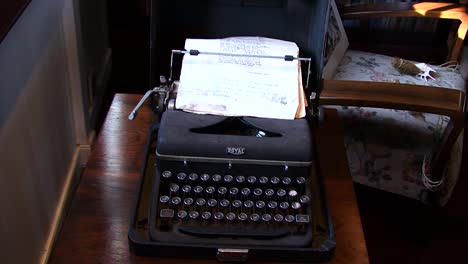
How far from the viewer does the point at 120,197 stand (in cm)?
125

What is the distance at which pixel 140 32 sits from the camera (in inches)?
111

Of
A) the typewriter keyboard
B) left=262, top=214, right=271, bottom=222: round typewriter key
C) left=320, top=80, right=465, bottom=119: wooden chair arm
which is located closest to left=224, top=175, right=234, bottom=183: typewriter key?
the typewriter keyboard

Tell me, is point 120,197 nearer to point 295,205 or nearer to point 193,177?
point 193,177

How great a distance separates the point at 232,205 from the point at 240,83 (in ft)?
0.89

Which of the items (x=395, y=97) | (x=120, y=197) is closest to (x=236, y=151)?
(x=120, y=197)

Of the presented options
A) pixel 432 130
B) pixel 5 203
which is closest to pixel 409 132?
pixel 432 130

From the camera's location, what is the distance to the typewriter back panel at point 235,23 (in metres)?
1.37

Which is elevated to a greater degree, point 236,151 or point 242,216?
point 236,151

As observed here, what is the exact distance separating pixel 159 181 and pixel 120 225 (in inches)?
4.9

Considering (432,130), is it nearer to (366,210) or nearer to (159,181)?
(366,210)

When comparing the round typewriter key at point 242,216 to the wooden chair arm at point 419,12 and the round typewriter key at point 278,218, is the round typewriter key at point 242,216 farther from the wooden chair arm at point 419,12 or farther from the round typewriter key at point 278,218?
the wooden chair arm at point 419,12

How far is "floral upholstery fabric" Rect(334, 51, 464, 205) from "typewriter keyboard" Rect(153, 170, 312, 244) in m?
0.62

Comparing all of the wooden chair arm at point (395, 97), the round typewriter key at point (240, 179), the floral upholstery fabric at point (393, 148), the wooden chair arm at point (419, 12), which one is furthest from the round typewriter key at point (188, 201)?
the wooden chair arm at point (419, 12)

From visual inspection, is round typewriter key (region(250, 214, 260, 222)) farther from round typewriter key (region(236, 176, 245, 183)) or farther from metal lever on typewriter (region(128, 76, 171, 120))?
metal lever on typewriter (region(128, 76, 171, 120))
